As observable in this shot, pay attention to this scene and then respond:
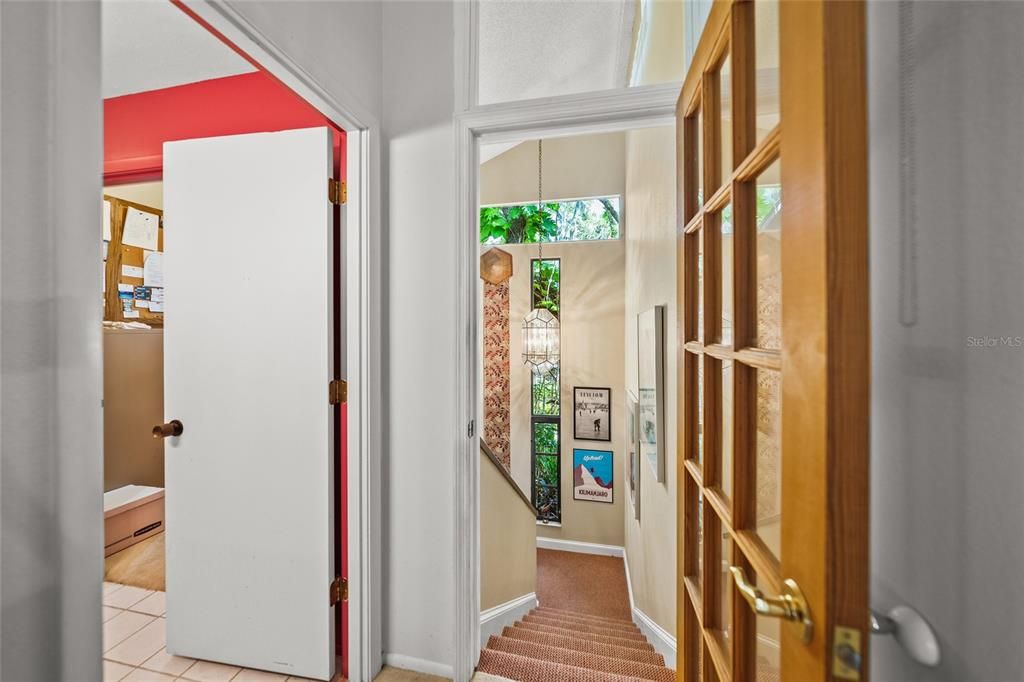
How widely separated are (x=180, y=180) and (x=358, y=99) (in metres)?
0.82

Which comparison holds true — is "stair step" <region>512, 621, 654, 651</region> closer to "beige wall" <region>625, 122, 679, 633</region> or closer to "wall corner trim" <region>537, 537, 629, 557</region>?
"beige wall" <region>625, 122, 679, 633</region>

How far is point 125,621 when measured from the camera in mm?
2092

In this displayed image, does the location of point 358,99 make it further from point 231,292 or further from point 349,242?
point 231,292

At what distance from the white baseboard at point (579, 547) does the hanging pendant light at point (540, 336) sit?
177cm

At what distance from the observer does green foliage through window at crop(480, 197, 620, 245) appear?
4871 millimetres

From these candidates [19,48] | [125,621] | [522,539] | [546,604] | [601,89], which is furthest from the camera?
[546,604]

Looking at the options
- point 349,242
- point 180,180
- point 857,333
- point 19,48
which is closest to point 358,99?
point 349,242

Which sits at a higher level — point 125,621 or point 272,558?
point 272,558

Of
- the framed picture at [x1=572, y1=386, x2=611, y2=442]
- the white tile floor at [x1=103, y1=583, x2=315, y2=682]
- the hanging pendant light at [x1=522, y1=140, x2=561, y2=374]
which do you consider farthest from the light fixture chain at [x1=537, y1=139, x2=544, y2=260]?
the white tile floor at [x1=103, y1=583, x2=315, y2=682]

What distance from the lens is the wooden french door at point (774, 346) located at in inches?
20.9

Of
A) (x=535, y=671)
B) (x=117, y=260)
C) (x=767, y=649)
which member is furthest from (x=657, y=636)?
(x=117, y=260)

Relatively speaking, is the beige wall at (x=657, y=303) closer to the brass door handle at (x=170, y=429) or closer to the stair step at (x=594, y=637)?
the stair step at (x=594, y=637)

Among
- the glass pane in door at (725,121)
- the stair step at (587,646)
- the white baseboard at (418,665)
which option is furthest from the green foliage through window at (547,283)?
the glass pane in door at (725,121)

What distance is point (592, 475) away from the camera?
4793mm
